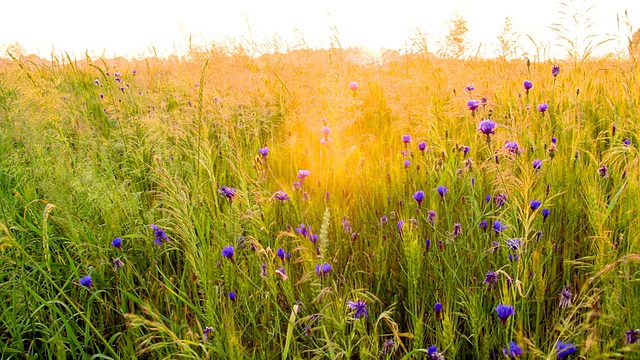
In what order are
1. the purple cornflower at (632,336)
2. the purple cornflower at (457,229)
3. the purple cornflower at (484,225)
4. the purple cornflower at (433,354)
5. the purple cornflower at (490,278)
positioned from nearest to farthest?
Answer: 1. the purple cornflower at (632,336)
2. the purple cornflower at (433,354)
3. the purple cornflower at (490,278)
4. the purple cornflower at (457,229)
5. the purple cornflower at (484,225)

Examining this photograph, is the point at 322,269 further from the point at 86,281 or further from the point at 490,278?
the point at 86,281

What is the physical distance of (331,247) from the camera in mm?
1604

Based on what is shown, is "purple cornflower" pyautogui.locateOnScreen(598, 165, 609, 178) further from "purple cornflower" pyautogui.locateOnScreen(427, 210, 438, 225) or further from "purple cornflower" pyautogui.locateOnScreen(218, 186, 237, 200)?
"purple cornflower" pyautogui.locateOnScreen(218, 186, 237, 200)

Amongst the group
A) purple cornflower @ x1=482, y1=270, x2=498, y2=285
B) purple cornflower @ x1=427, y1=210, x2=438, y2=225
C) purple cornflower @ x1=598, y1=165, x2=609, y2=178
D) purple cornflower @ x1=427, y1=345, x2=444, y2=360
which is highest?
purple cornflower @ x1=598, y1=165, x2=609, y2=178

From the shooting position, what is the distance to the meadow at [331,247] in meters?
1.05

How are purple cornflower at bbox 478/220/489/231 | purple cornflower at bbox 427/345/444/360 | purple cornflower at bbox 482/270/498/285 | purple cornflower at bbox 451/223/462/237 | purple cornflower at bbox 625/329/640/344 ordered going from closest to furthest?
purple cornflower at bbox 625/329/640/344 < purple cornflower at bbox 427/345/444/360 < purple cornflower at bbox 482/270/498/285 < purple cornflower at bbox 451/223/462/237 < purple cornflower at bbox 478/220/489/231

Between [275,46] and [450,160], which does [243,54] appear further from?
[450,160]

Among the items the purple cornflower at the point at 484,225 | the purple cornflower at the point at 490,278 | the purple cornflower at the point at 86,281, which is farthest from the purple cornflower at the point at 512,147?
the purple cornflower at the point at 86,281

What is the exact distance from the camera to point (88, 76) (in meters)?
5.39

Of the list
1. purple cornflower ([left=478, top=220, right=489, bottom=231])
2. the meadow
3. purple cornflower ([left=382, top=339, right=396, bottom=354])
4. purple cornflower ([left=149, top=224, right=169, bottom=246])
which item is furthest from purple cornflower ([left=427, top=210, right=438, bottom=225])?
purple cornflower ([left=149, top=224, right=169, bottom=246])

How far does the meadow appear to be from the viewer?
105 centimetres

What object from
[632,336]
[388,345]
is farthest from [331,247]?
[632,336]

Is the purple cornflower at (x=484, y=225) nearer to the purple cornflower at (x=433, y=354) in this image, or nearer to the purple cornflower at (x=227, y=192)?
the purple cornflower at (x=433, y=354)

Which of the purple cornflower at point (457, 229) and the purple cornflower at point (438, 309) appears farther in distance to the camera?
the purple cornflower at point (457, 229)
